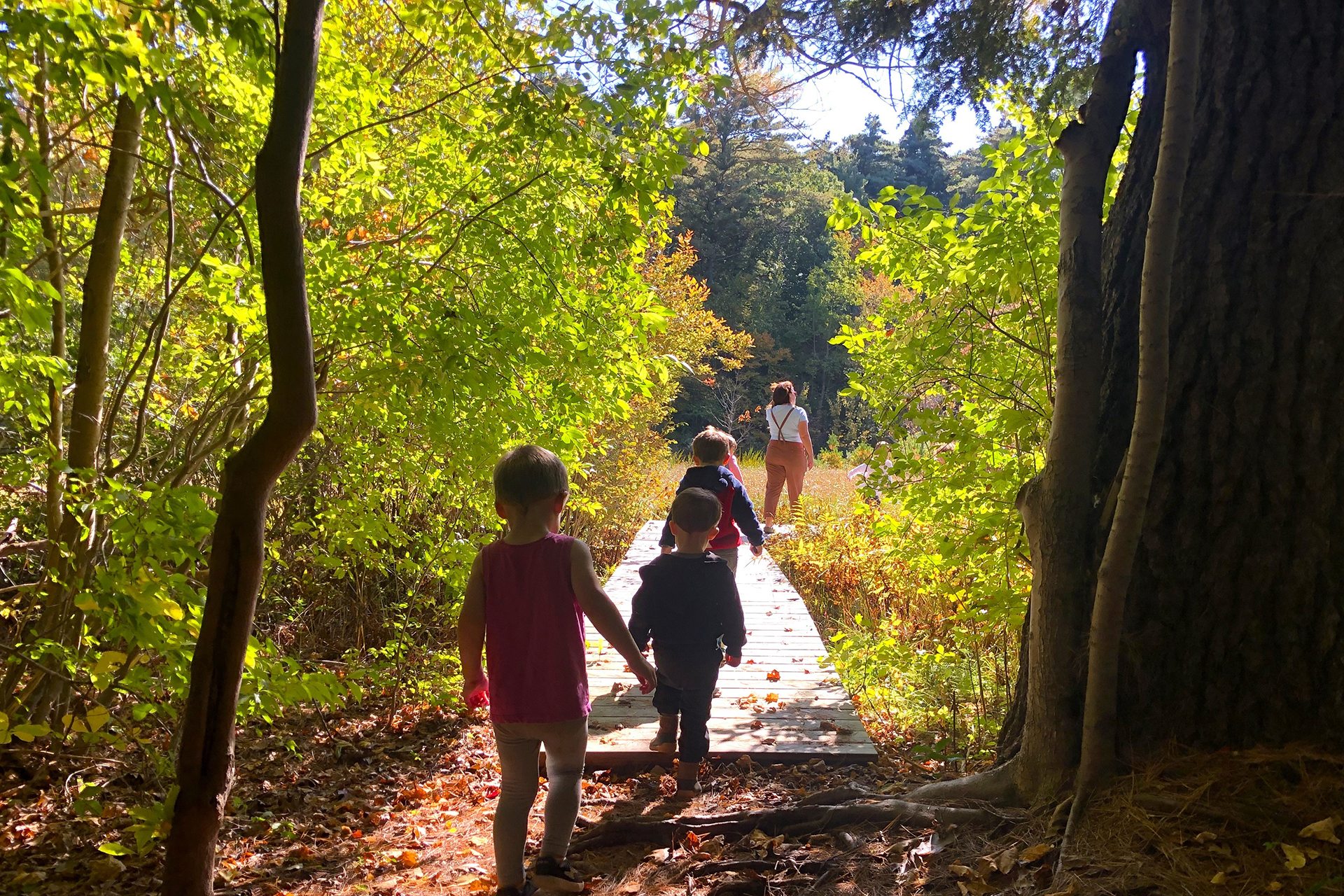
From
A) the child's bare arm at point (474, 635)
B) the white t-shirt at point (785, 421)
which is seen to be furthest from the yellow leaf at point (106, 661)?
the white t-shirt at point (785, 421)

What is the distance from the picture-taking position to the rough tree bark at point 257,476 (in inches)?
77.2

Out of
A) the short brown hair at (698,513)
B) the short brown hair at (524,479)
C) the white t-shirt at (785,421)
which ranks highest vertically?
the white t-shirt at (785,421)

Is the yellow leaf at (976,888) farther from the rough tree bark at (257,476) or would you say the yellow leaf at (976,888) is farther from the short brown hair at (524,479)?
the rough tree bark at (257,476)

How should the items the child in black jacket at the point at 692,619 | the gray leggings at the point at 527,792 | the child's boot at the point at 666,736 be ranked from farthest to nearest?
the child's boot at the point at 666,736 < the child in black jacket at the point at 692,619 < the gray leggings at the point at 527,792

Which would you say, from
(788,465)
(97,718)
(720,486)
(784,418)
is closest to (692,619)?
(720,486)

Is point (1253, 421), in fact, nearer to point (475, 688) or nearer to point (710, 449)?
point (475, 688)

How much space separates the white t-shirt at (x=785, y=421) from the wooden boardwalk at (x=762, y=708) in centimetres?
307

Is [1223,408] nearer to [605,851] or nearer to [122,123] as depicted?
[605,851]

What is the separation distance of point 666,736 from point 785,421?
599cm

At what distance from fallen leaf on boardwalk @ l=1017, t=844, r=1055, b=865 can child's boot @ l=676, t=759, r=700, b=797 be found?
1.57m

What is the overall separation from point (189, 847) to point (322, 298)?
2.45 m

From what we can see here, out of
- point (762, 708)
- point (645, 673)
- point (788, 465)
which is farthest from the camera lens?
point (788, 465)

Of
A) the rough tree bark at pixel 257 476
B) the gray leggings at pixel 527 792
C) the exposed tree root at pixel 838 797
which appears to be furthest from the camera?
the exposed tree root at pixel 838 797

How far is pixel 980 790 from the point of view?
289cm
